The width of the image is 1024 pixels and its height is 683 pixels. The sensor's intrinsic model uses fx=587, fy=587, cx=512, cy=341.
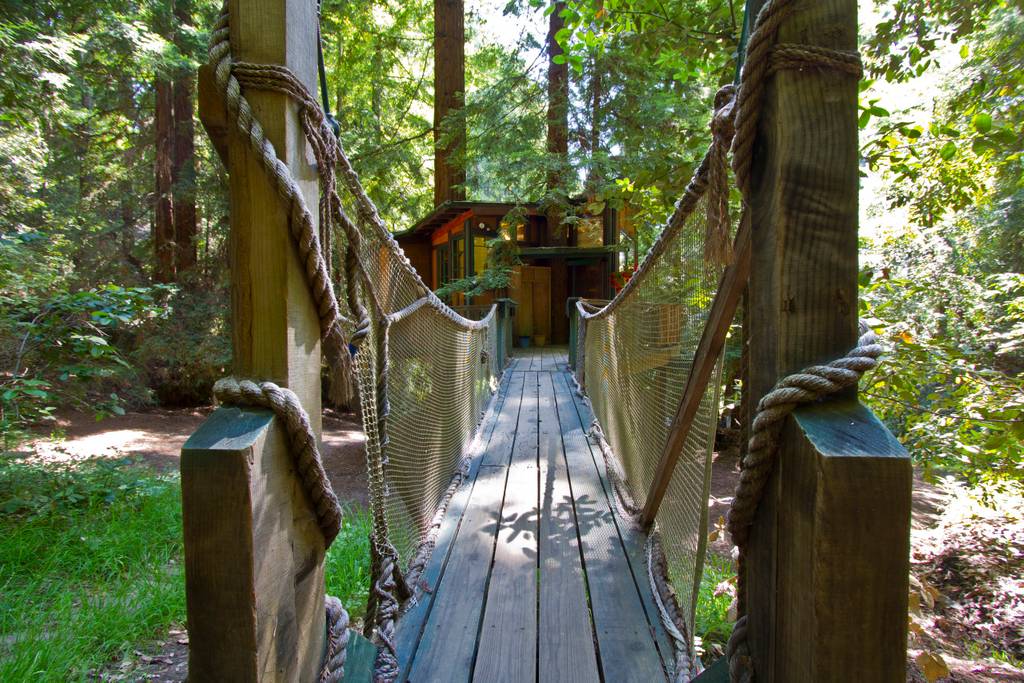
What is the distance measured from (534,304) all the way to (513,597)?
1271 centimetres

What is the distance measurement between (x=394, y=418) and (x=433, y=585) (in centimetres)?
57

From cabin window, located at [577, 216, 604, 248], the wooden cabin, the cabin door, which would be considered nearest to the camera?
the wooden cabin

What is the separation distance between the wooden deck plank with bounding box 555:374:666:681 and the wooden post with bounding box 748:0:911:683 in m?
0.71

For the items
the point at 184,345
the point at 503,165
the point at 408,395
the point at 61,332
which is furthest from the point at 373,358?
the point at 184,345

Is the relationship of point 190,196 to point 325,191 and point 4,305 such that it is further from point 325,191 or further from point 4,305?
point 325,191

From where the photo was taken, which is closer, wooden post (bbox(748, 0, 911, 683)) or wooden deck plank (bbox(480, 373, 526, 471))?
wooden post (bbox(748, 0, 911, 683))

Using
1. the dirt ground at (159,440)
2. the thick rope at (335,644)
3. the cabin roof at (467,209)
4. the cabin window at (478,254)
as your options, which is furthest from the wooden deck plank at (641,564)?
the cabin window at (478,254)

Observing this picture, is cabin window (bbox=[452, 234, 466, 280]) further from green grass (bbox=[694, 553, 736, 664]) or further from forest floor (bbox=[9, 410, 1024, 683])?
green grass (bbox=[694, 553, 736, 664])

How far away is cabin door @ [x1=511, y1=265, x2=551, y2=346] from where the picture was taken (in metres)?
14.3

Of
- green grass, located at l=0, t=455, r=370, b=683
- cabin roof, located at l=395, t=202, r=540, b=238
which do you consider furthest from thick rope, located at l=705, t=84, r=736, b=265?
cabin roof, located at l=395, t=202, r=540, b=238

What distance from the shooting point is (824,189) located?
84 cm

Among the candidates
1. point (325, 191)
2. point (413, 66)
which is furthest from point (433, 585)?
point (413, 66)

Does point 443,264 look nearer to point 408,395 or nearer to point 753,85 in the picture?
point 408,395

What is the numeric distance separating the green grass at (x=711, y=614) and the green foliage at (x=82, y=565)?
2.55 metres
